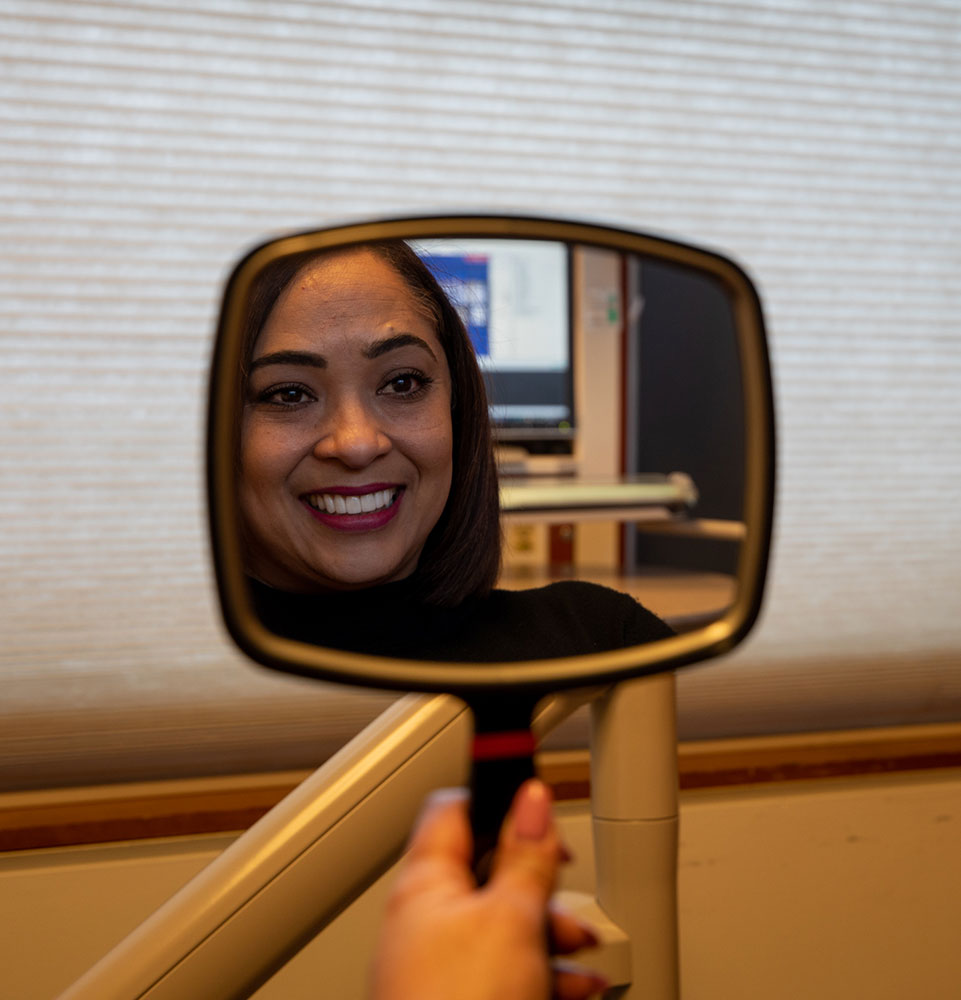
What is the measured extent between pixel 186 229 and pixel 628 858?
A: 0.99m

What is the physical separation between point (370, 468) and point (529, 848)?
0.15 m

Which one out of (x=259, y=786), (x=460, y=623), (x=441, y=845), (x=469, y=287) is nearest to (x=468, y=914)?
(x=441, y=845)

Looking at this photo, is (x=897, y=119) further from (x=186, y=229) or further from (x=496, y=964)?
(x=496, y=964)

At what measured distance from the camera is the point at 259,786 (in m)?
1.32

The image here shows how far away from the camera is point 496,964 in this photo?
9.6 inches

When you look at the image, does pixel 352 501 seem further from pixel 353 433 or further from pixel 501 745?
pixel 501 745

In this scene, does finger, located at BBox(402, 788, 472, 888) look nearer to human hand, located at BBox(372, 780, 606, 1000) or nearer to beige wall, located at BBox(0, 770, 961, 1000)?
human hand, located at BBox(372, 780, 606, 1000)

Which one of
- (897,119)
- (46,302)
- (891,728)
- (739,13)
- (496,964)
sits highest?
(739,13)

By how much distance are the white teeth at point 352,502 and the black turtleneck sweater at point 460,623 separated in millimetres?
37

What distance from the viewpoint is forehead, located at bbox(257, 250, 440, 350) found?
0.34 metres

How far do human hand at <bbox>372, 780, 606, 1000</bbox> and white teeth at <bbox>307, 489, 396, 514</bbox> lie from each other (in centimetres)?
13

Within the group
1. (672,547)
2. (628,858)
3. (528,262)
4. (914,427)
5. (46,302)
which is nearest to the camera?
(528,262)

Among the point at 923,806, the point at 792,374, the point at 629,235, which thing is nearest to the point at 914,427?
the point at 792,374

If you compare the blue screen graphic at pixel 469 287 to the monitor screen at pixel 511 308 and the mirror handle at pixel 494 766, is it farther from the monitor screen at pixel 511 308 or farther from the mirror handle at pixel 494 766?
the mirror handle at pixel 494 766
